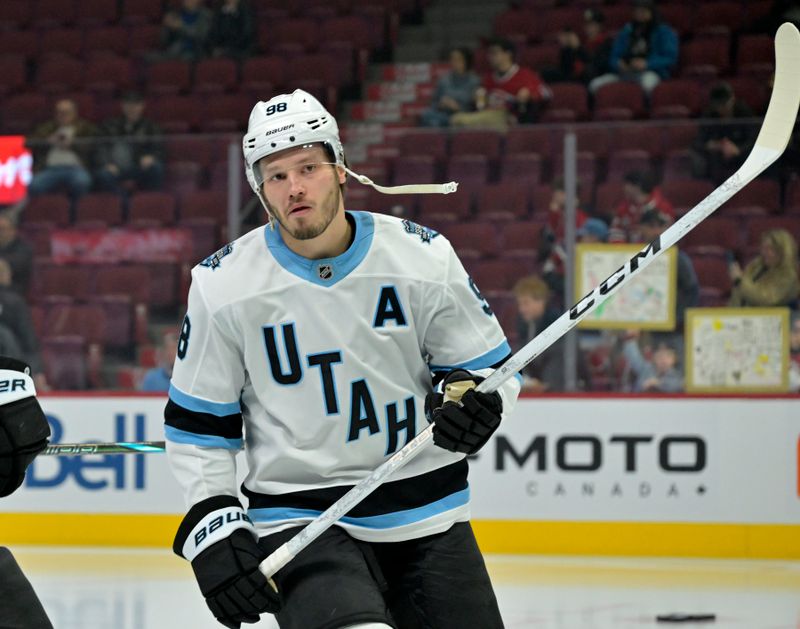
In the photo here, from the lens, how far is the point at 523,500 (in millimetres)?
6477

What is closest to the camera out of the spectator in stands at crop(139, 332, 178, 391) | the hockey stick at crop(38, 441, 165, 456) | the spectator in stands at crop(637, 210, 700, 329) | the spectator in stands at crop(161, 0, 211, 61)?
the hockey stick at crop(38, 441, 165, 456)

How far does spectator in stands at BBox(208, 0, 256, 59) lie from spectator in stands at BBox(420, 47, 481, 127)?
1.95 m

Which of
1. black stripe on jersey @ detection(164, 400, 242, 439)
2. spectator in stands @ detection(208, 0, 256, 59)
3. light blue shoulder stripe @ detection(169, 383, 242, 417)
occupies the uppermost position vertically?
spectator in stands @ detection(208, 0, 256, 59)

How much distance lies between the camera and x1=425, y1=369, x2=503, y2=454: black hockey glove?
2.51 metres

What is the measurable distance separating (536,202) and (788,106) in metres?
3.95

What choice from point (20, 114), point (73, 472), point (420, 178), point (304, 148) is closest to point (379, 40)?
point (20, 114)

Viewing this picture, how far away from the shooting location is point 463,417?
2.51 m

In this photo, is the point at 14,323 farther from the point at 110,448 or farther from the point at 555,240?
the point at 110,448

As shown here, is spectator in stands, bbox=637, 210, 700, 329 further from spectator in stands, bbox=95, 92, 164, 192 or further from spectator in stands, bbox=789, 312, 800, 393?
spectator in stands, bbox=95, 92, 164, 192

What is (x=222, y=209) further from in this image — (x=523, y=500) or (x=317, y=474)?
(x=317, y=474)

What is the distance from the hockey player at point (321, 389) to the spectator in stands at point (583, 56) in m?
5.99

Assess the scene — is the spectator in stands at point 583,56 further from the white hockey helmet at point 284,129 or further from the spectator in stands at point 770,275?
the white hockey helmet at point 284,129

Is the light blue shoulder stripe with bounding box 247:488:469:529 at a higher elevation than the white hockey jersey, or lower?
lower

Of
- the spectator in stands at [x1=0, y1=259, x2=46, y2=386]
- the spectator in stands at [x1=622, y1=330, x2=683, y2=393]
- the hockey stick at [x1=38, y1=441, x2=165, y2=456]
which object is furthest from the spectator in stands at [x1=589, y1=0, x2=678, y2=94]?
the hockey stick at [x1=38, y1=441, x2=165, y2=456]
